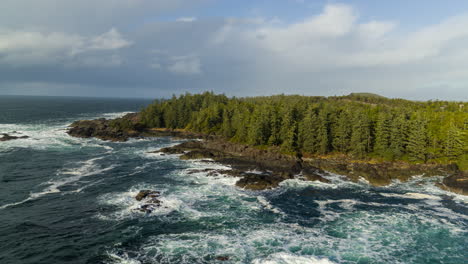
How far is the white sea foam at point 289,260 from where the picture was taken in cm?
3066

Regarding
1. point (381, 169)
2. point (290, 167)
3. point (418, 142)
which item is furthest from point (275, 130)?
point (418, 142)

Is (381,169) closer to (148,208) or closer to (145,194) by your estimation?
(148,208)

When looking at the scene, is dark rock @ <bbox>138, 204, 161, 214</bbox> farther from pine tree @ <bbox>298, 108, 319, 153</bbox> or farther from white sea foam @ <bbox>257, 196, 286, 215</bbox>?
pine tree @ <bbox>298, 108, 319, 153</bbox>

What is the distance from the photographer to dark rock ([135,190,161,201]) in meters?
48.3

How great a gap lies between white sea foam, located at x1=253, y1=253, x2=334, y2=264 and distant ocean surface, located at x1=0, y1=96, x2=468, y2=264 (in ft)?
0.42

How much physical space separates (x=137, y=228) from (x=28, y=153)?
6638 cm

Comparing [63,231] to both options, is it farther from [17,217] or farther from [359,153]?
[359,153]

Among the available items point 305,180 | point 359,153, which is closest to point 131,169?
point 305,180

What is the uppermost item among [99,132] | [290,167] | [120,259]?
[99,132]

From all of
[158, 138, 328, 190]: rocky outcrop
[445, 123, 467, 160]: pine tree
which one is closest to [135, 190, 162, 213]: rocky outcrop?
[158, 138, 328, 190]: rocky outcrop

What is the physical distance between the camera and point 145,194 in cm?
4944

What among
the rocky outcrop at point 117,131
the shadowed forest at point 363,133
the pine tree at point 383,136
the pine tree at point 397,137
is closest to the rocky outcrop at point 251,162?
the shadowed forest at point 363,133

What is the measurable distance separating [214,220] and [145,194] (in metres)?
16.4

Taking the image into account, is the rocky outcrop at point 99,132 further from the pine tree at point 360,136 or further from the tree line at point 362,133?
the pine tree at point 360,136
